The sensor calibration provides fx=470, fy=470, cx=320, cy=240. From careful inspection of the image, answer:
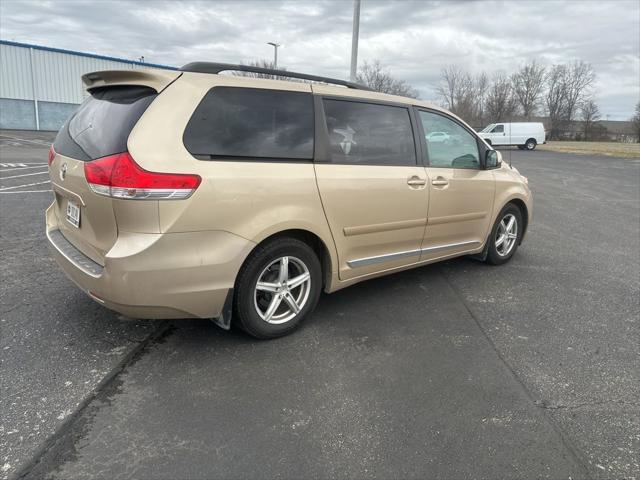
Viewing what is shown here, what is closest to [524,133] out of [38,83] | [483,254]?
[38,83]

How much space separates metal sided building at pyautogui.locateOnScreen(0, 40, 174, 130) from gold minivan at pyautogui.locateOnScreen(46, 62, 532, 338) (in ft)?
97.8

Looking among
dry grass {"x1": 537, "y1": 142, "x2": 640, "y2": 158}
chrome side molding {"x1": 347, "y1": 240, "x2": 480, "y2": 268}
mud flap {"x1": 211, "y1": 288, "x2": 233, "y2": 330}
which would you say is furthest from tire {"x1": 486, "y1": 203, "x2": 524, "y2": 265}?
dry grass {"x1": 537, "y1": 142, "x2": 640, "y2": 158}

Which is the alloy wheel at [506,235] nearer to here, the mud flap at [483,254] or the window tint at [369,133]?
the mud flap at [483,254]

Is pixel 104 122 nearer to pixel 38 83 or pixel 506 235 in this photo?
pixel 506 235

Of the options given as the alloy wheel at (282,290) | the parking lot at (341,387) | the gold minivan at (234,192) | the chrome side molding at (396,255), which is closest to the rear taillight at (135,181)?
the gold minivan at (234,192)

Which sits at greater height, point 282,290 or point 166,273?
point 166,273

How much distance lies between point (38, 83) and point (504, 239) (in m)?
33.7

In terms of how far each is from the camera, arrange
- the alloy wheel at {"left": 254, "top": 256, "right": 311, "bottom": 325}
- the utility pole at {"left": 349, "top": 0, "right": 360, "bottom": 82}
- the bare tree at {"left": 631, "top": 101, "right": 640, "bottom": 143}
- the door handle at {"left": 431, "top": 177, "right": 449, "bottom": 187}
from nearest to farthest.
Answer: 1. the alloy wheel at {"left": 254, "top": 256, "right": 311, "bottom": 325}
2. the door handle at {"left": 431, "top": 177, "right": 449, "bottom": 187}
3. the utility pole at {"left": 349, "top": 0, "right": 360, "bottom": 82}
4. the bare tree at {"left": 631, "top": 101, "right": 640, "bottom": 143}

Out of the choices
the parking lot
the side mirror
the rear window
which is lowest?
the parking lot

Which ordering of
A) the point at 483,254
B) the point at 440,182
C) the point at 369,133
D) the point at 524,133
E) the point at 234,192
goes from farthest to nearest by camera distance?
1. the point at 524,133
2. the point at 483,254
3. the point at 440,182
4. the point at 369,133
5. the point at 234,192

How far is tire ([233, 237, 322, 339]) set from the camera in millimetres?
3125

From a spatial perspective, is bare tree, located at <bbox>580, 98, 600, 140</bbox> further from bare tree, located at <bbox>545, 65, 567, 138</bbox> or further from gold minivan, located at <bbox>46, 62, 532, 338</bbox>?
gold minivan, located at <bbox>46, 62, 532, 338</bbox>

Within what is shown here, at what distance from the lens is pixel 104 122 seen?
9.90 feet

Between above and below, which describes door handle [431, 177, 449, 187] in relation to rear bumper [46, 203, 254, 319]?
above
